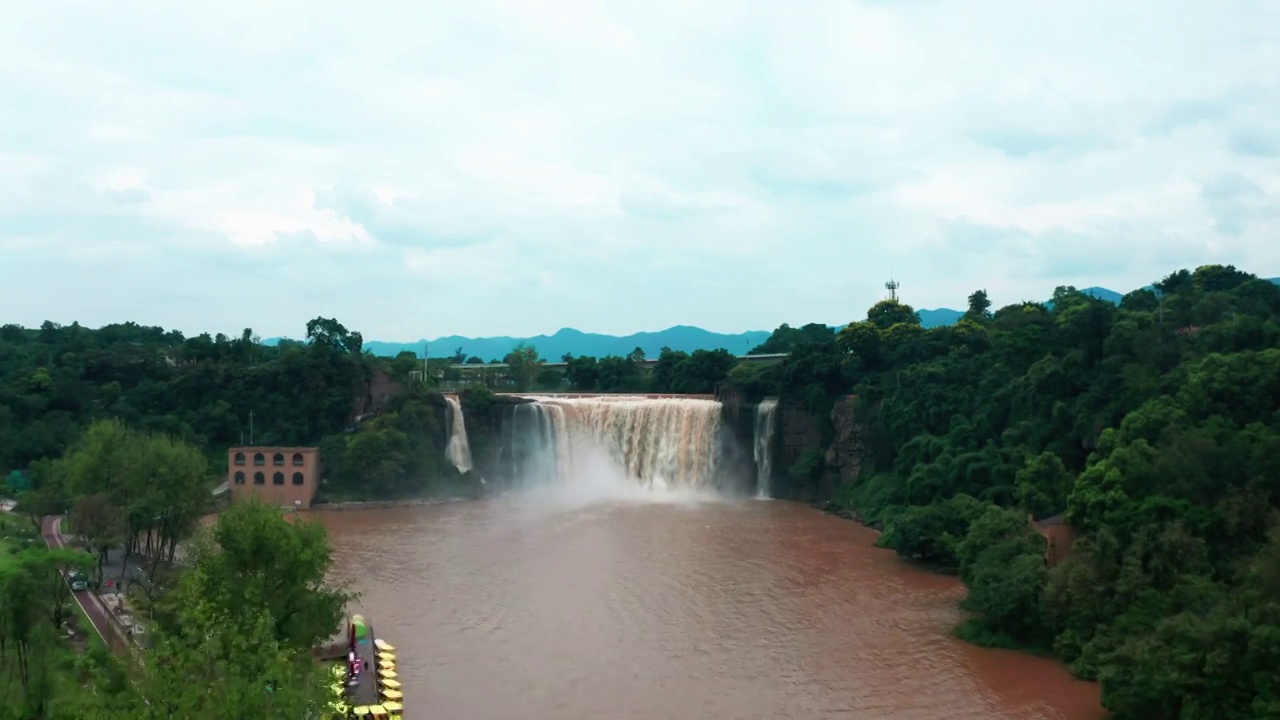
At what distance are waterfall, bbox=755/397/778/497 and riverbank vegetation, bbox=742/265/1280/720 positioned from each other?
3958mm

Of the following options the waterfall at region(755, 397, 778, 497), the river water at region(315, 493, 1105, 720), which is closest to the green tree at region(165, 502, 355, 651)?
the river water at region(315, 493, 1105, 720)

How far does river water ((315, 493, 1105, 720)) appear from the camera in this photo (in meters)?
16.6

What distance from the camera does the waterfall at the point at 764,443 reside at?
38.5 m

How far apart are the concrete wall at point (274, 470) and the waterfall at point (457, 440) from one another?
224 inches

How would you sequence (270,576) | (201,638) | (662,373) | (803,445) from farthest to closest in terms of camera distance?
(662,373)
(803,445)
(270,576)
(201,638)

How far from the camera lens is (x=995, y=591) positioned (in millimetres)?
19281

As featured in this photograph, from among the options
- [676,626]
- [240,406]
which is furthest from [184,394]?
[676,626]

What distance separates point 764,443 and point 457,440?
12.5 metres

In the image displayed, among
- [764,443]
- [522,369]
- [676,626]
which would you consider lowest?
[676,626]

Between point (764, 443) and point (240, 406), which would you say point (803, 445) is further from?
point (240, 406)

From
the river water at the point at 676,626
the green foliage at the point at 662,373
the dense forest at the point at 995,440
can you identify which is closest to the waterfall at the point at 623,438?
the dense forest at the point at 995,440

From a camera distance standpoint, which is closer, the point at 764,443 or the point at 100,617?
the point at 100,617

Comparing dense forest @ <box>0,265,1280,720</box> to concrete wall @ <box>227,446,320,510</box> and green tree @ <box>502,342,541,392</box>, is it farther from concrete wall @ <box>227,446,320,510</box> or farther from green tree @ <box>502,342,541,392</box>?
green tree @ <box>502,342,541,392</box>

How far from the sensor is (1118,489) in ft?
61.5
